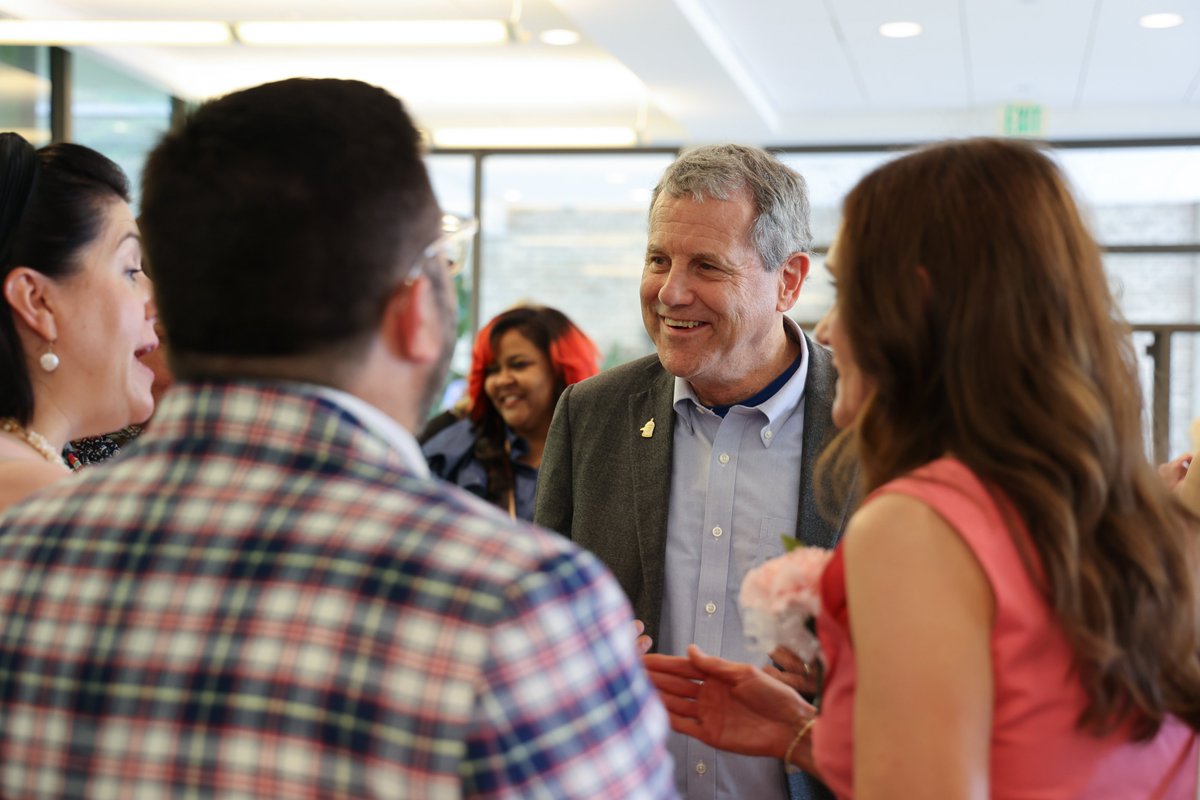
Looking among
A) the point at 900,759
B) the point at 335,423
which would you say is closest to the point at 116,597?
the point at 335,423

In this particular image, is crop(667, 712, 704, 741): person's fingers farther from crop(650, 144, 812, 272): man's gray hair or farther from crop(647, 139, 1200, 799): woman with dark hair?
crop(650, 144, 812, 272): man's gray hair

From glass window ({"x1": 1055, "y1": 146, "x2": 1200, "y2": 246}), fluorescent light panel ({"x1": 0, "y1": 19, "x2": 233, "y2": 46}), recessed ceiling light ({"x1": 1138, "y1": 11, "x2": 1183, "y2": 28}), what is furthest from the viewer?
glass window ({"x1": 1055, "y1": 146, "x2": 1200, "y2": 246})

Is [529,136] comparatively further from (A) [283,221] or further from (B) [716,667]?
(A) [283,221]

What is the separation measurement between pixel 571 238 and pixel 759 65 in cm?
271

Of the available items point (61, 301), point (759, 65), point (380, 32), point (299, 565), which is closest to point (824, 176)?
point (759, 65)

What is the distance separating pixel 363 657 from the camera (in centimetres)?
91

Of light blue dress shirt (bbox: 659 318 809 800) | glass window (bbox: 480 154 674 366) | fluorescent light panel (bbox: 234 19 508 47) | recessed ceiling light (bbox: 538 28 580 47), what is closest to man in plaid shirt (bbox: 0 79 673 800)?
light blue dress shirt (bbox: 659 318 809 800)

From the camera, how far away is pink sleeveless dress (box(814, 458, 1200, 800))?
4.14 ft

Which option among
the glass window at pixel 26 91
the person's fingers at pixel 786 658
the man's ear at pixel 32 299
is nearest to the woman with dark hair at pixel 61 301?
the man's ear at pixel 32 299

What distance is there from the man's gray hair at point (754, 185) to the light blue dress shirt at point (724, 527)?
30 centimetres

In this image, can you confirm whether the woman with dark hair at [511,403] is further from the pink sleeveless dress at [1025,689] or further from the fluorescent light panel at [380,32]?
the pink sleeveless dress at [1025,689]

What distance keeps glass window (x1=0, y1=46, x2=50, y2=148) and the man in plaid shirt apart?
716 centimetres

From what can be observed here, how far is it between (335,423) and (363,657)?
189 mm

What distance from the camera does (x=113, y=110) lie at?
863 centimetres
